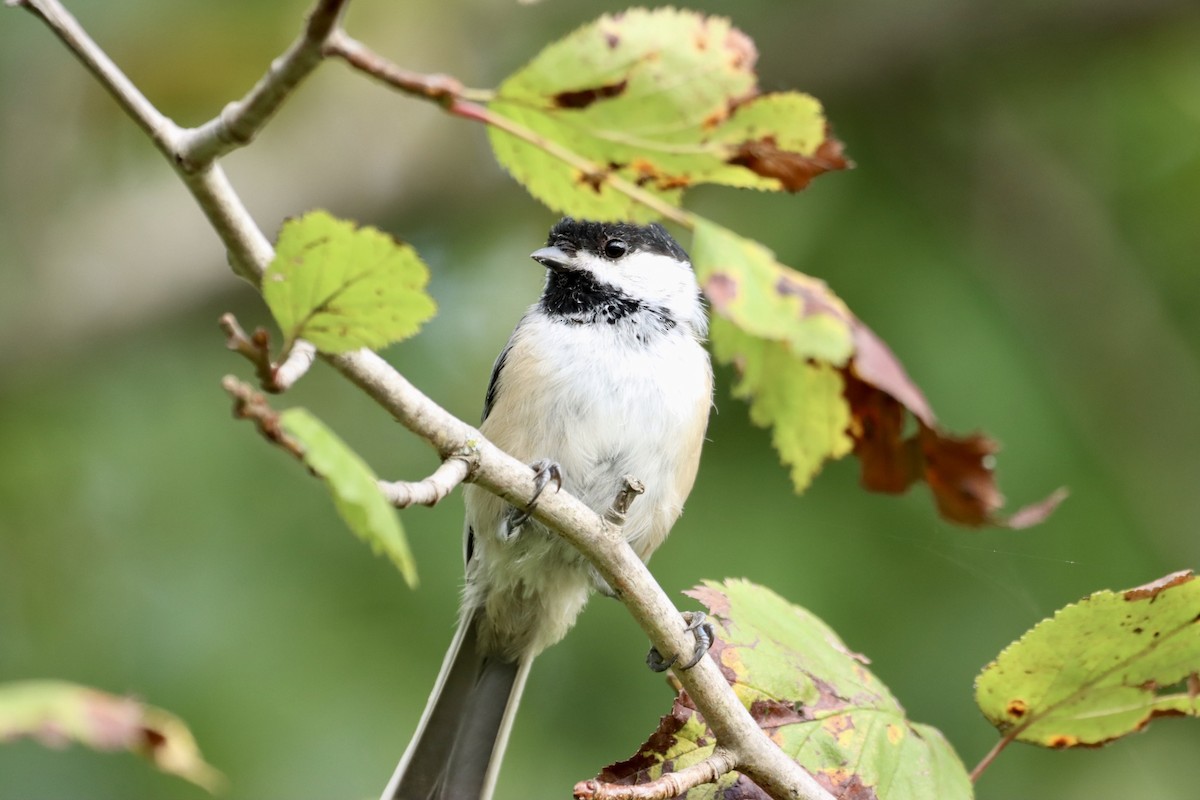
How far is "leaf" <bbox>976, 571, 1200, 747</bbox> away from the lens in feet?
4.88

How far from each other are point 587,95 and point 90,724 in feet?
2.66

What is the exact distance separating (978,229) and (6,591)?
3.67 metres

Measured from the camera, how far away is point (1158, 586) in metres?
1.46

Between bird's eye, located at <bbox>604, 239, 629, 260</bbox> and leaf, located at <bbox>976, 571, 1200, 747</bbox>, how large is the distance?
1.57 metres

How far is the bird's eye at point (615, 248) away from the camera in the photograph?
2928 mm

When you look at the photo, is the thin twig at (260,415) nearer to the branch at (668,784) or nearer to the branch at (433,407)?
the branch at (433,407)

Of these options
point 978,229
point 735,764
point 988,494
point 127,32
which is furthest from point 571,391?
point 127,32

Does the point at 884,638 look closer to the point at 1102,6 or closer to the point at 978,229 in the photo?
the point at 978,229

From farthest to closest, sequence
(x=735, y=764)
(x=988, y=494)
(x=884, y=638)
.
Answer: (x=884, y=638) → (x=735, y=764) → (x=988, y=494)

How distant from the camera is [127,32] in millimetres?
4434

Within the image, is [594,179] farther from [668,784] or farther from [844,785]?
[844,785]

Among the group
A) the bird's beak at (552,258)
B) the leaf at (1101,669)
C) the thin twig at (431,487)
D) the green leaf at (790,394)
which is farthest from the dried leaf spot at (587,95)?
the bird's beak at (552,258)

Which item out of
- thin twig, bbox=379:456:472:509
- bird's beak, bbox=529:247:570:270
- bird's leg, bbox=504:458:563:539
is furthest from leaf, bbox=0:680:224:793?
bird's beak, bbox=529:247:570:270

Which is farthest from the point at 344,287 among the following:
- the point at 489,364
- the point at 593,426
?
the point at 489,364
